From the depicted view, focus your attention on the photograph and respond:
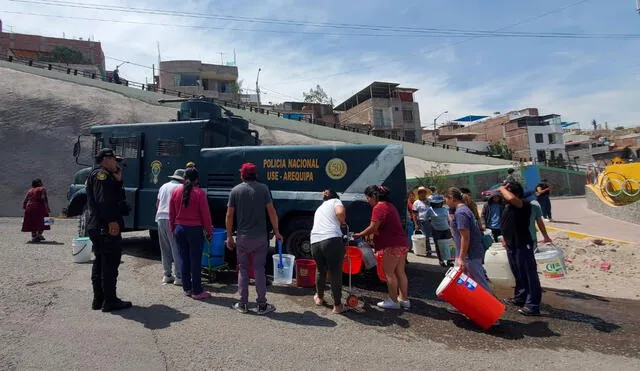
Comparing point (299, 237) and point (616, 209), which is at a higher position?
point (299, 237)

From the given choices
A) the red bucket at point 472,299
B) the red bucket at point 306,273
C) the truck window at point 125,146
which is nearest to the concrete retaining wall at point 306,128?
the truck window at point 125,146

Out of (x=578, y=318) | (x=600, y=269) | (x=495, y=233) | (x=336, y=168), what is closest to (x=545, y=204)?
(x=600, y=269)

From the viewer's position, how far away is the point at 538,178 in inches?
1212

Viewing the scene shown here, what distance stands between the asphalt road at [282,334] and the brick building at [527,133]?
5543 centimetres

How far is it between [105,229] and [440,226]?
635cm

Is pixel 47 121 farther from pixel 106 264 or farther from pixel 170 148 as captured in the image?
pixel 106 264

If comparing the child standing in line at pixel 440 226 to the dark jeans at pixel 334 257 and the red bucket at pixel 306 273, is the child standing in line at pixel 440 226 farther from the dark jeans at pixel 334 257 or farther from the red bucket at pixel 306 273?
the dark jeans at pixel 334 257

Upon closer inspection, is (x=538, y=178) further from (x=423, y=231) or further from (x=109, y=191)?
(x=109, y=191)

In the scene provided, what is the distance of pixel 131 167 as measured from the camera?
7.77 m

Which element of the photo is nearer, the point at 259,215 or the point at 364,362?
the point at 364,362

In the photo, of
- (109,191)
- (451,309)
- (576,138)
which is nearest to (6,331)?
(109,191)

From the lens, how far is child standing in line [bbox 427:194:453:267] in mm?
8281

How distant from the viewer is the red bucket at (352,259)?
579 cm

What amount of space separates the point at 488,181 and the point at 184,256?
98.1ft
